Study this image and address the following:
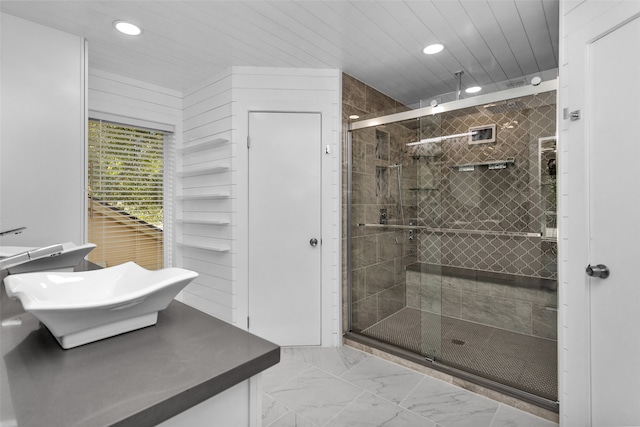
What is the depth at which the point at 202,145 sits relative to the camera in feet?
9.61

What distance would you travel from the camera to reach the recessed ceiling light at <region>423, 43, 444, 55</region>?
2420 mm

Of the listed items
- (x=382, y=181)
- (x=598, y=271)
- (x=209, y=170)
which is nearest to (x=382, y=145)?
(x=382, y=181)

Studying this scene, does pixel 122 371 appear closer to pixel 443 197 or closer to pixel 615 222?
pixel 615 222

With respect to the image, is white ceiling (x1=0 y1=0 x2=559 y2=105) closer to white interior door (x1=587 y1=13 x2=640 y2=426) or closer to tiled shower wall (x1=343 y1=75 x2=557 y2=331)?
tiled shower wall (x1=343 y1=75 x2=557 y2=331)

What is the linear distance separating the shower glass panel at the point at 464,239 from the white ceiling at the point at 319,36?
18.6 inches

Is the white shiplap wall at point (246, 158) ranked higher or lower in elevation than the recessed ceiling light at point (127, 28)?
lower

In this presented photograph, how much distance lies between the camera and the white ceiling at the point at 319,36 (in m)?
1.96

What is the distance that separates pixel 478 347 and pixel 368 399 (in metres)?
1.06

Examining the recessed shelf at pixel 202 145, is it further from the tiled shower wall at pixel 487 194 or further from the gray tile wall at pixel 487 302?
the gray tile wall at pixel 487 302

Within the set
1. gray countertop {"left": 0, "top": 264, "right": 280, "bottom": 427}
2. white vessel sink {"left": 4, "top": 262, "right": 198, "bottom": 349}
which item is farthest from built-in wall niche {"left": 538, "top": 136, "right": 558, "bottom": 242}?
white vessel sink {"left": 4, "top": 262, "right": 198, "bottom": 349}

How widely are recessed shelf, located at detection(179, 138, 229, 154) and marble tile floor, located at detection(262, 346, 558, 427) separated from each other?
6.16ft

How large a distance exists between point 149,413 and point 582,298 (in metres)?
1.93

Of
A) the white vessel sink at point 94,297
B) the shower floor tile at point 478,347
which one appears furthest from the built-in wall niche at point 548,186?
the white vessel sink at point 94,297

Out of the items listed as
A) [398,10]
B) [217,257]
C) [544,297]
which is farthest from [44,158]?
[544,297]
